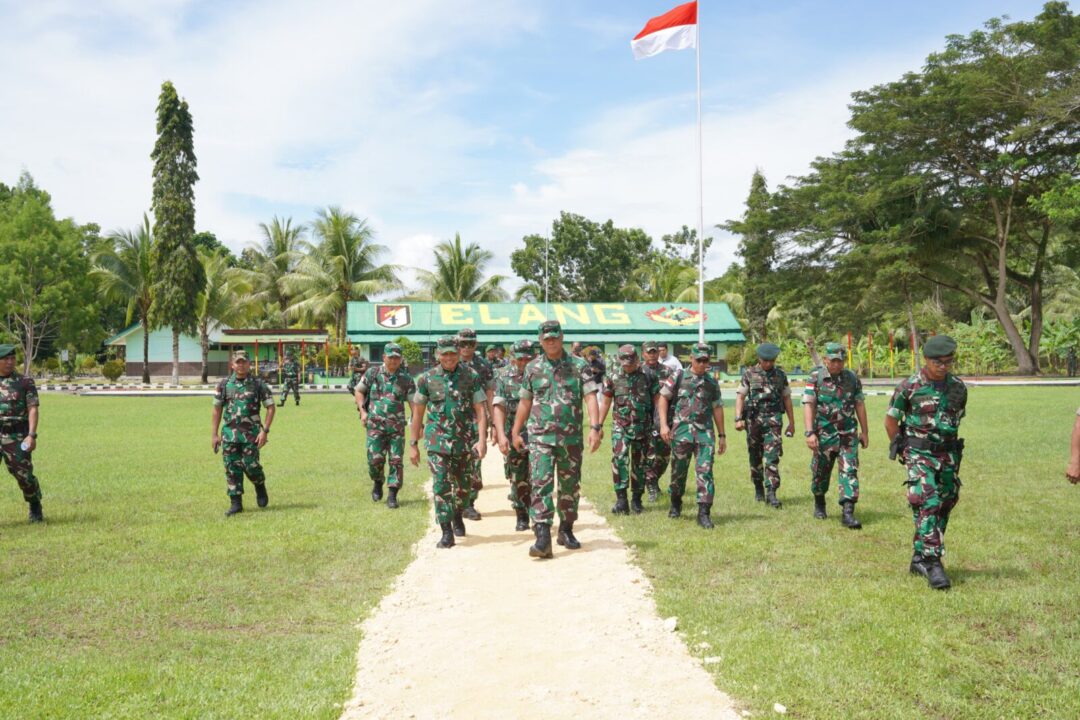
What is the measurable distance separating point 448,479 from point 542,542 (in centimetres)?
111

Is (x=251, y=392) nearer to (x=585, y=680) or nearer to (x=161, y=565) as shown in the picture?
(x=161, y=565)

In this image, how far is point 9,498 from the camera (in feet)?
34.4

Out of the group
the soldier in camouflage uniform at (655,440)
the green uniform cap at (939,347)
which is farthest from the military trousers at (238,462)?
the green uniform cap at (939,347)

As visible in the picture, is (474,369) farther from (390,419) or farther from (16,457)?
(16,457)

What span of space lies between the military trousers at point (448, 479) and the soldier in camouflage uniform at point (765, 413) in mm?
3577

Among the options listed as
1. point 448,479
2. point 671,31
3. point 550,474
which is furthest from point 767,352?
point 671,31

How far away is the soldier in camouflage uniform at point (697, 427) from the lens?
8.38 meters

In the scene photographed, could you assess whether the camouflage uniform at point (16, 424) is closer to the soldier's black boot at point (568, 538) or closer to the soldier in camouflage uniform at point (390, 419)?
the soldier in camouflage uniform at point (390, 419)

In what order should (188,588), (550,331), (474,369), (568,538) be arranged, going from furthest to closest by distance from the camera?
(474,369)
(568,538)
(550,331)
(188,588)

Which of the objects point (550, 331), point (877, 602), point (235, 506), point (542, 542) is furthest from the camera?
point (235, 506)

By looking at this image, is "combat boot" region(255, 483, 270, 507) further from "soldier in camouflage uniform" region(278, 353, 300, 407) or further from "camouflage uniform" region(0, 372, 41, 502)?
"soldier in camouflage uniform" region(278, 353, 300, 407)

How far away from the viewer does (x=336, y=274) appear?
160ft

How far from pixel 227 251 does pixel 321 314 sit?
993 inches

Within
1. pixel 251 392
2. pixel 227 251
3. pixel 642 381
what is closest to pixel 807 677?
pixel 642 381
